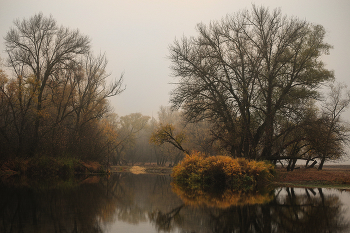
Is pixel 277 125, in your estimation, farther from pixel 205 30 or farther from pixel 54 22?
pixel 54 22

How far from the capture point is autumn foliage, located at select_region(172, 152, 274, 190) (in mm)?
17625

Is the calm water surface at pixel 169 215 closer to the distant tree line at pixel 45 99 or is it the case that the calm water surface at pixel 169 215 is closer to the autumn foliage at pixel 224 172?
the autumn foliage at pixel 224 172

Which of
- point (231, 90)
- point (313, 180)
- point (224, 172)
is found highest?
point (231, 90)

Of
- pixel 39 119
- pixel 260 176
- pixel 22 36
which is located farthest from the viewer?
pixel 22 36

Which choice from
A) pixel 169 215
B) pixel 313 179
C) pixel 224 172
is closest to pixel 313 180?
pixel 313 179

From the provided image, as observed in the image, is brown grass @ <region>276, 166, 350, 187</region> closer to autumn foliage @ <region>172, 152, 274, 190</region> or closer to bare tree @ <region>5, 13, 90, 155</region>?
autumn foliage @ <region>172, 152, 274, 190</region>

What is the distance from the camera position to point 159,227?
706 centimetres

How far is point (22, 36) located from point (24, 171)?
12534 millimetres

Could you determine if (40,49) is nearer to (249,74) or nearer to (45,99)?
(45,99)

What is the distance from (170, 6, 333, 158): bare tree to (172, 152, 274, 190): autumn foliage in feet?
17.2

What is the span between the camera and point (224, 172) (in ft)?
58.2

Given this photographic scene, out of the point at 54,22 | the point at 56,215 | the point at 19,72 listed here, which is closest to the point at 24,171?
the point at 19,72

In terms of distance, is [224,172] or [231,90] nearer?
[224,172]

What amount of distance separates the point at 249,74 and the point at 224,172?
9.86 meters
